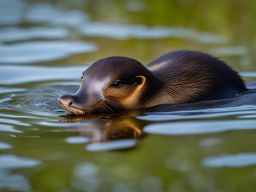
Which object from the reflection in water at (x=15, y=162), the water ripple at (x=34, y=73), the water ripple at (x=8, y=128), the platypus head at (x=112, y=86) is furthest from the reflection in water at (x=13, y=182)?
the water ripple at (x=34, y=73)

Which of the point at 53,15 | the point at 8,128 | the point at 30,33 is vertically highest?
the point at 53,15

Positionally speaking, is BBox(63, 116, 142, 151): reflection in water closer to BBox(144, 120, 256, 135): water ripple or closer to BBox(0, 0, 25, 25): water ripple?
BBox(144, 120, 256, 135): water ripple

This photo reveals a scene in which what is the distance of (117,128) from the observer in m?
5.98

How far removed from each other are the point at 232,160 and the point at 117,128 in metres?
1.34

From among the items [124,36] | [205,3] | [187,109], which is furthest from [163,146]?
[205,3]

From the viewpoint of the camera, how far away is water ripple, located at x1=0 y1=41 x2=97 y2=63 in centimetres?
992

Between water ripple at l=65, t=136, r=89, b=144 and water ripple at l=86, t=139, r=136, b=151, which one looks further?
water ripple at l=65, t=136, r=89, b=144

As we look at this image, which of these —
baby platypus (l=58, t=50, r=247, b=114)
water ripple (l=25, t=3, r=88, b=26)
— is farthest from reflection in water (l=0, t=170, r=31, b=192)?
water ripple (l=25, t=3, r=88, b=26)

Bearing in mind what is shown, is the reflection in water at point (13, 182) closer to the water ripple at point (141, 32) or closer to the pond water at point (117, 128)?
the pond water at point (117, 128)

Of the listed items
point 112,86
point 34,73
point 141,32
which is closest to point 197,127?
point 112,86

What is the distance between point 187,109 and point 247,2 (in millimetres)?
7228

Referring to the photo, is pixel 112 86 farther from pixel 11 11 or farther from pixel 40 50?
pixel 11 11

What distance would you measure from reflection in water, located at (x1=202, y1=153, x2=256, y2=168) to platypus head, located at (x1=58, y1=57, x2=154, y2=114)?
200cm

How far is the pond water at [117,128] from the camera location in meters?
4.57
